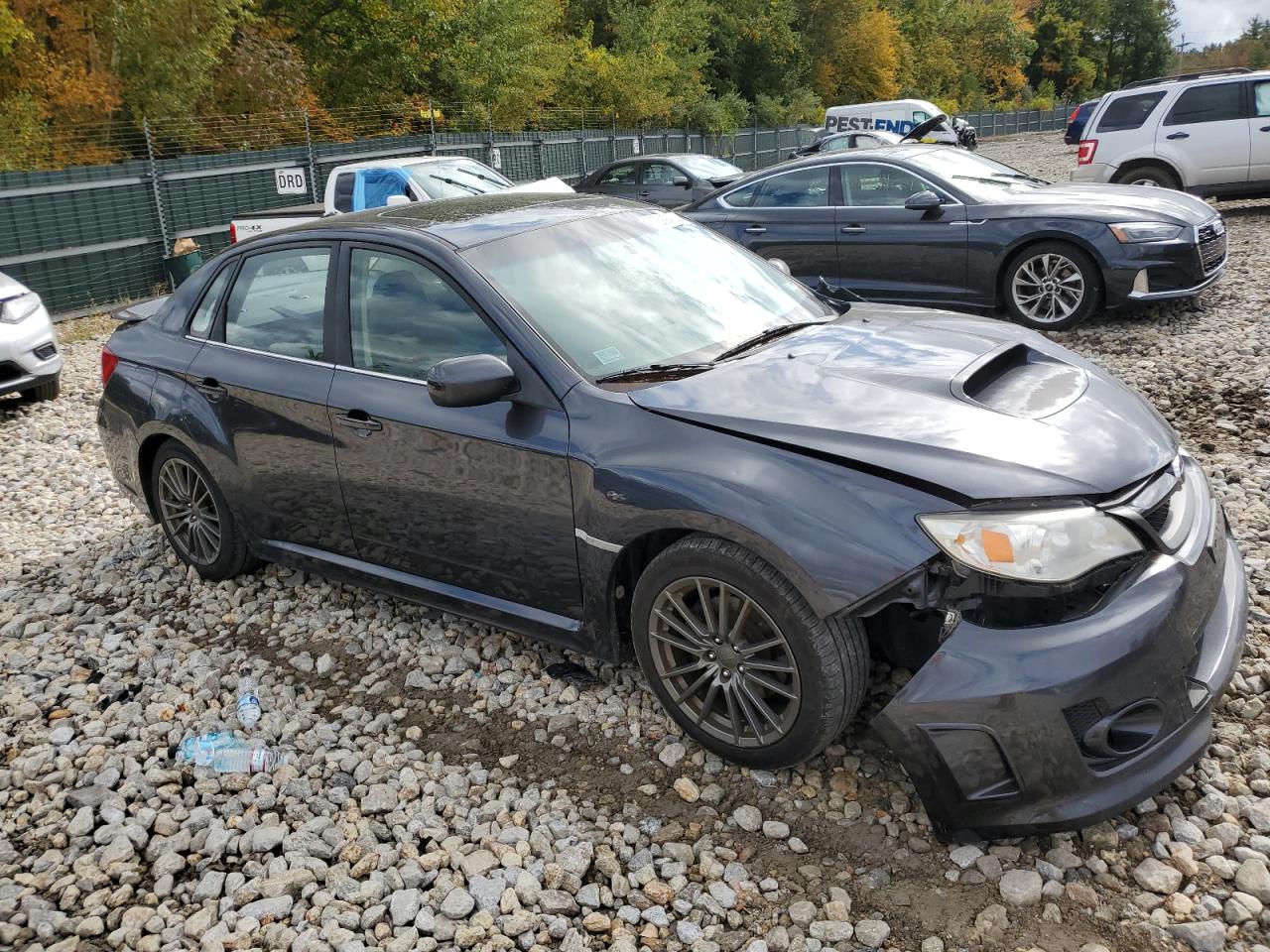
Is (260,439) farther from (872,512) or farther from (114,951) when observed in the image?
(872,512)

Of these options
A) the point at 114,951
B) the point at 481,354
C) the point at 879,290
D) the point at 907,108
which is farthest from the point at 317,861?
the point at 907,108

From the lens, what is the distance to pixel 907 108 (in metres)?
33.4

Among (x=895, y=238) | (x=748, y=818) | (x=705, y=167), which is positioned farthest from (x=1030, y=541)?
(x=705, y=167)

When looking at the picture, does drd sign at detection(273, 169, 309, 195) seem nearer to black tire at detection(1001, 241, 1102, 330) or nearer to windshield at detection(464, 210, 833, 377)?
black tire at detection(1001, 241, 1102, 330)

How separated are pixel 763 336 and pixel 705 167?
1451cm

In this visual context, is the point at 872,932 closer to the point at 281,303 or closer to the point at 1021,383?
the point at 1021,383

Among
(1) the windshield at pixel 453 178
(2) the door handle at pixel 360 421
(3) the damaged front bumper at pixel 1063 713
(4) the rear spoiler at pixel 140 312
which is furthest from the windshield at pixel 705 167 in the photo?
(3) the damaged front bumper at pixel 1063 713

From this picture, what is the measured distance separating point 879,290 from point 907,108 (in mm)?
27155

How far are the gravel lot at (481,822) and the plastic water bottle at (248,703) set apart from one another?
5 cm

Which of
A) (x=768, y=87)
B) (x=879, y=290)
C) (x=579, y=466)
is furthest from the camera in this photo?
(x=768, y=87)

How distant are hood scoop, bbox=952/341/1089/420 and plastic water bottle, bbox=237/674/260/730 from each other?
275cm

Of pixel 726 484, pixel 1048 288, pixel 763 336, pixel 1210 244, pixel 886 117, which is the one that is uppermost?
pixel 886 117

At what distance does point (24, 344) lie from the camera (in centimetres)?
832

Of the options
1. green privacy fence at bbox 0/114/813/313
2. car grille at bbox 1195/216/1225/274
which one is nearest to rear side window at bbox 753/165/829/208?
car grille at bbox 1195/216/1225/274
